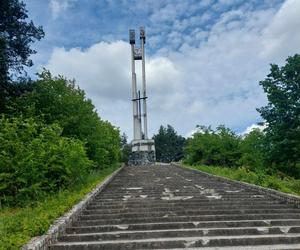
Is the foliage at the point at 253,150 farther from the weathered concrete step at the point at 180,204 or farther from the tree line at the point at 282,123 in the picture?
the weathered concrete step at the point at 180,204

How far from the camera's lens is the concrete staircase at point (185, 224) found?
7191 millimetres

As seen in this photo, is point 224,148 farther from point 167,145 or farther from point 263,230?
point 167,145

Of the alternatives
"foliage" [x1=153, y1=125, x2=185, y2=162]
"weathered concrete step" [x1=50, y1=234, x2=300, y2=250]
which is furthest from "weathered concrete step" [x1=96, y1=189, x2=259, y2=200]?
"foliage" [x1=153, y1=125, x2=185, y2=162]

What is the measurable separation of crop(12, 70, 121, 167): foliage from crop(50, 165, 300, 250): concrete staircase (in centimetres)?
858

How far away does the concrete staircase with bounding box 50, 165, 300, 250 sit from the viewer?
719 centimetres

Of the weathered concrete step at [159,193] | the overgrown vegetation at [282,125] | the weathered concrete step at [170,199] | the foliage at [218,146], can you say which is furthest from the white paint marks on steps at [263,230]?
the foliage at [218,146]

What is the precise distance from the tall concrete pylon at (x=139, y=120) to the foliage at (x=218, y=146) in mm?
20692

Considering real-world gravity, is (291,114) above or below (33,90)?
below

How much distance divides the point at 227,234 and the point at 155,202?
3367 mm

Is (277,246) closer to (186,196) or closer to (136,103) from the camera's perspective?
(186,196)

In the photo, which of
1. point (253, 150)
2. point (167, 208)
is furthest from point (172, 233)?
point (253, 150)

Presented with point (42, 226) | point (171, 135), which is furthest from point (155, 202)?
point (171, 135)

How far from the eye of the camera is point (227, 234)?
25.5ft

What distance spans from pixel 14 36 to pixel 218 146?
15425 millimetres
